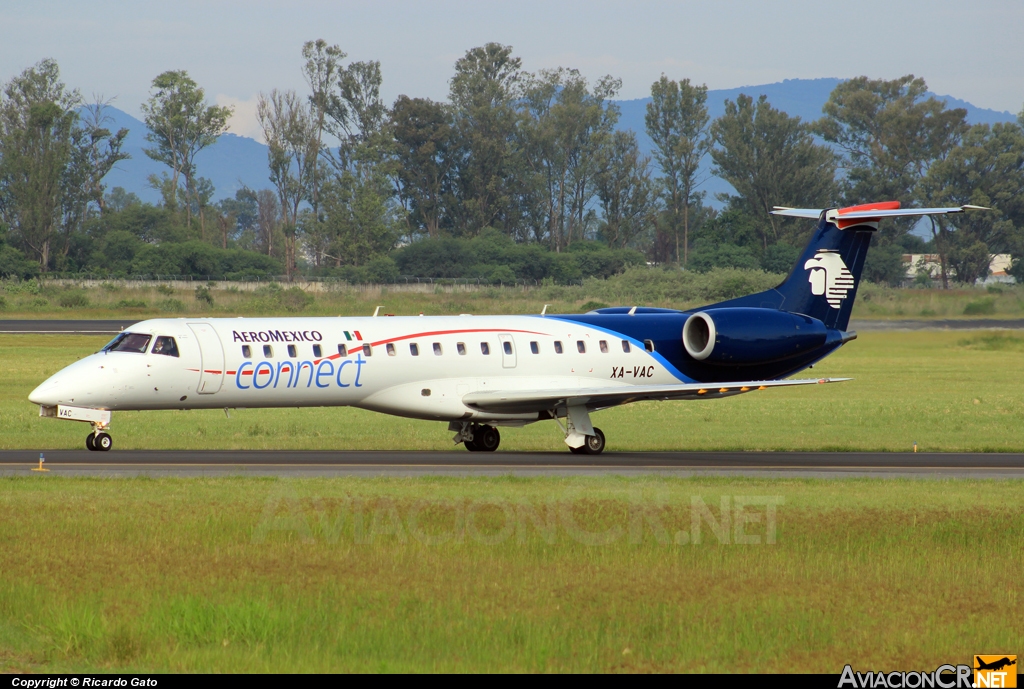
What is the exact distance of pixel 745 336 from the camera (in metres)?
31.2

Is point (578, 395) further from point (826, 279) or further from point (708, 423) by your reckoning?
point (708, 423)

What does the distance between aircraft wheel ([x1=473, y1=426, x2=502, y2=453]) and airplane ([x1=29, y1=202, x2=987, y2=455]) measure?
4 cm

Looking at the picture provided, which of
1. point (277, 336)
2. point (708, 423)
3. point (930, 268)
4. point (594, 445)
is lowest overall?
point (708, 423)

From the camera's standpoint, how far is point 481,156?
5281 inches

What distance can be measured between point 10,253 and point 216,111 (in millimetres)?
34378

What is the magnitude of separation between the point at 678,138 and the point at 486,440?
110400 millimetres

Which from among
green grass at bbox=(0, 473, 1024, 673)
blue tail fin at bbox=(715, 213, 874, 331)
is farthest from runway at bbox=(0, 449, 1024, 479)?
blue tail fin at bbox=(715, 213, 874, 331)

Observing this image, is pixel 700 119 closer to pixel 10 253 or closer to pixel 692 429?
pixel 10 253

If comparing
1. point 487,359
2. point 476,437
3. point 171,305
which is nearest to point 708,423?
point 476,437

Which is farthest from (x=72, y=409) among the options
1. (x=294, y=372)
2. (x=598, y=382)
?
(x=598, y=382)

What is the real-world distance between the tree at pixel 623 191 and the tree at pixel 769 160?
331 inches

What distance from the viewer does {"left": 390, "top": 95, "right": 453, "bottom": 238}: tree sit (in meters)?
135

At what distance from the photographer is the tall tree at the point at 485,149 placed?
440 feet

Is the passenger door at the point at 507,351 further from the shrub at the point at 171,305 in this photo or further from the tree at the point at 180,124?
the tree at the point at 180,124
